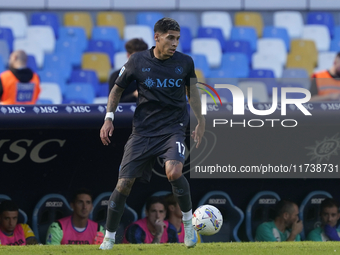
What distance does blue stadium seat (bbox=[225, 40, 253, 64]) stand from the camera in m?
11.6

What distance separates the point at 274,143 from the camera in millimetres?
6273

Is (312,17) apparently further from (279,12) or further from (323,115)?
(323,115)

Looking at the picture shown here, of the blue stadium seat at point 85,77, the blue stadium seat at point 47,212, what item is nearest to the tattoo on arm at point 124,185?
the blue stadium seat at point 47,212

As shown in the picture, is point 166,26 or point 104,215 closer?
point 166,26

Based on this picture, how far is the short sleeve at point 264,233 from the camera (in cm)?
623

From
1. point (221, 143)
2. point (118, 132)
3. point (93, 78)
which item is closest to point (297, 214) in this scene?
point (221, 143)

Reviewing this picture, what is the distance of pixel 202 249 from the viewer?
4695mm

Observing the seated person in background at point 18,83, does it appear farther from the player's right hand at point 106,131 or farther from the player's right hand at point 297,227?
the player's right hand at point 297,227

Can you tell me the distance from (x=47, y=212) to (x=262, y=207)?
7.51 feet

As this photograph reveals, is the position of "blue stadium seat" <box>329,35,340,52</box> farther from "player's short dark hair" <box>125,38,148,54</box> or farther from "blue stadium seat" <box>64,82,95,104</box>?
"player's short dark hair" <box>125,38,148,54</box>

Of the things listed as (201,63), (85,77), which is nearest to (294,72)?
(201,63)

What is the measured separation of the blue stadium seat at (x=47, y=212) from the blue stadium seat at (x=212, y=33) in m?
6.64

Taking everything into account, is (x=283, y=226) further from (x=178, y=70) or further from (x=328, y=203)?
(x=178, y=70)
